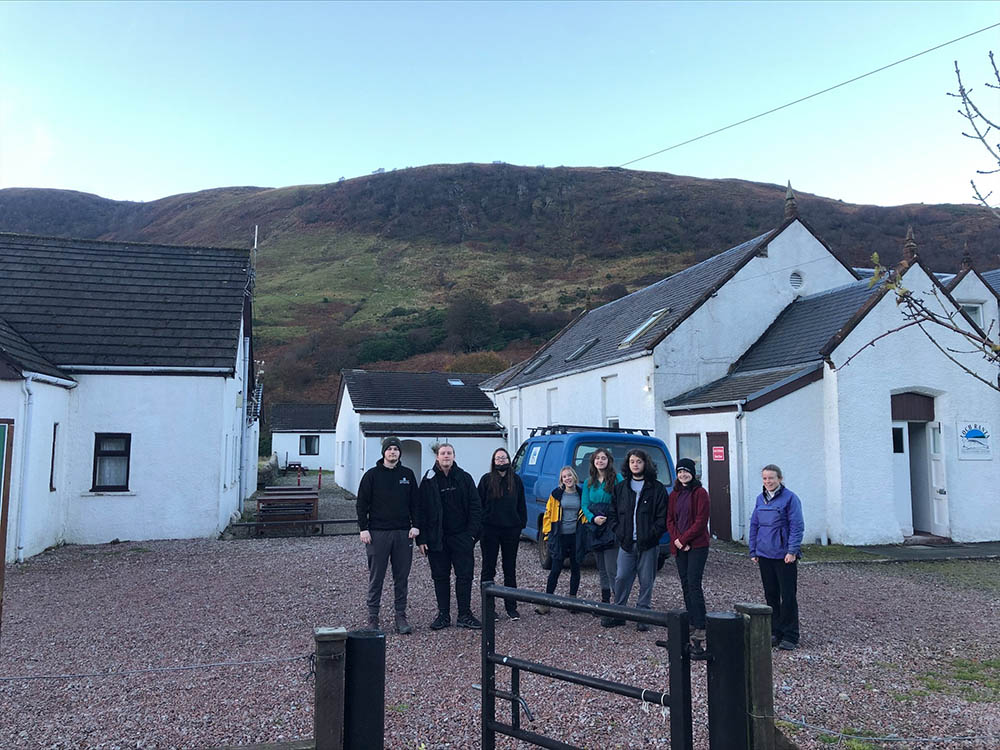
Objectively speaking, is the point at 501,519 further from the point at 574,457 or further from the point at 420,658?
the point at 574,457

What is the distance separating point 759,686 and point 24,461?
12486 mm

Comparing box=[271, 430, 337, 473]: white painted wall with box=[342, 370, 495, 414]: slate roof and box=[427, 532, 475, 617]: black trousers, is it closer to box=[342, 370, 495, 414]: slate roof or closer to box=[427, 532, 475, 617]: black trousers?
box=[342, 370, 495, 414]: slate roof

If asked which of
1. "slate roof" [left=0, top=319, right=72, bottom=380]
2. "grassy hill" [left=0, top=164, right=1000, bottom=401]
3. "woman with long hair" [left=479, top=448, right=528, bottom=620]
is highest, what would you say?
"grassy hill" [left=0, top=164, right=1000, bottom=401]

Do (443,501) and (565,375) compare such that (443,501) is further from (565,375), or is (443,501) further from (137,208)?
(137,208)

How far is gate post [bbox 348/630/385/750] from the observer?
3268 millimetres

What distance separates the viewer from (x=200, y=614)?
26.8 feet

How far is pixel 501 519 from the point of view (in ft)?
25.5

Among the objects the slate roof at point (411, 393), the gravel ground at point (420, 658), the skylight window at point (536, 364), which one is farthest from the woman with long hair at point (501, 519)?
the slate roof at point (411, 393)

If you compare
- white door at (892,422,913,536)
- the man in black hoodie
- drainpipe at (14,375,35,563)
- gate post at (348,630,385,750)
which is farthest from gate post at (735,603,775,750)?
white door at (892,422,913,536)

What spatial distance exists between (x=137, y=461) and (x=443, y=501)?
31.8ft

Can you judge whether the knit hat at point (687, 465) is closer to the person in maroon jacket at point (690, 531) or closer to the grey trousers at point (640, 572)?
the person in maroon jacket at point (690, 531)

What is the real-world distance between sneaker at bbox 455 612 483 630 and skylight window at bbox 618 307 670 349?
12224 millimetres

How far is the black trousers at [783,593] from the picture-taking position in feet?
22.1

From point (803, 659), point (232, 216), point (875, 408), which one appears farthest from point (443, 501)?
point (232, 216)
